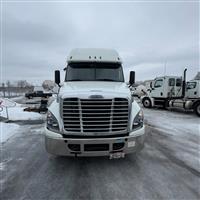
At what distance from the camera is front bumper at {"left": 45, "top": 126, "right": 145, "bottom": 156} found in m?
3.43

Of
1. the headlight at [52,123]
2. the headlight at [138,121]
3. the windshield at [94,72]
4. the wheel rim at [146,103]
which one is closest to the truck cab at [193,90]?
the wheel rim at [146,103]

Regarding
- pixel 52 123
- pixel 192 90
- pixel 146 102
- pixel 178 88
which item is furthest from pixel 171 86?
pixel 52 123

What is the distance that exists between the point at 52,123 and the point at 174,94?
13.4 m

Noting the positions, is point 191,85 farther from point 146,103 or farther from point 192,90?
point 146,103

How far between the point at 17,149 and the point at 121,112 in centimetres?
340

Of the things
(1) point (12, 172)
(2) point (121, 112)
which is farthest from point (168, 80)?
(1) point (12, 172)

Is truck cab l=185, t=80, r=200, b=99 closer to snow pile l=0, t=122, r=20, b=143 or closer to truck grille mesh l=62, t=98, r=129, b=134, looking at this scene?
truck grille mesh l=62, t=98, r=129, b=134

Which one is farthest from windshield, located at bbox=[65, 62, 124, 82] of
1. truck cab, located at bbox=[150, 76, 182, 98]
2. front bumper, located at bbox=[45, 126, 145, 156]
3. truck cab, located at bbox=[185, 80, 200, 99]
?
truck cab, located at bbox=[150, 76, 182, 98]

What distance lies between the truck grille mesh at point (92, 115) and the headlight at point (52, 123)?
20 centimetres

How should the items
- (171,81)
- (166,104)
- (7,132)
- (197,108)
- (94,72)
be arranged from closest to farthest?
(94,72) → (7,132) → (197,108) → (171,81) → (166,104)

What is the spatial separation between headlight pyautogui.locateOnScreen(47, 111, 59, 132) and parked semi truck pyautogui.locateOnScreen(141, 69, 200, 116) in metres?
11.7

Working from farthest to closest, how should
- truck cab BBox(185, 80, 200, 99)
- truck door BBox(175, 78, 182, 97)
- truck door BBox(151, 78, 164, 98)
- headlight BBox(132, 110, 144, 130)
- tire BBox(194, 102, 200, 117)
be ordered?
truck door BBox(151, 78, 164, 98), truck door BBox(175, 78, 182, 97), truck cab BBox(185, 80, 200, 99), tire BBox(194, 102, 200, 117), headlight BBox(132, 110, 144, 130)

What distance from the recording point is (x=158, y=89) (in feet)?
50.7

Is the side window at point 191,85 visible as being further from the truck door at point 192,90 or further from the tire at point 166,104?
the tire at point 166,104
